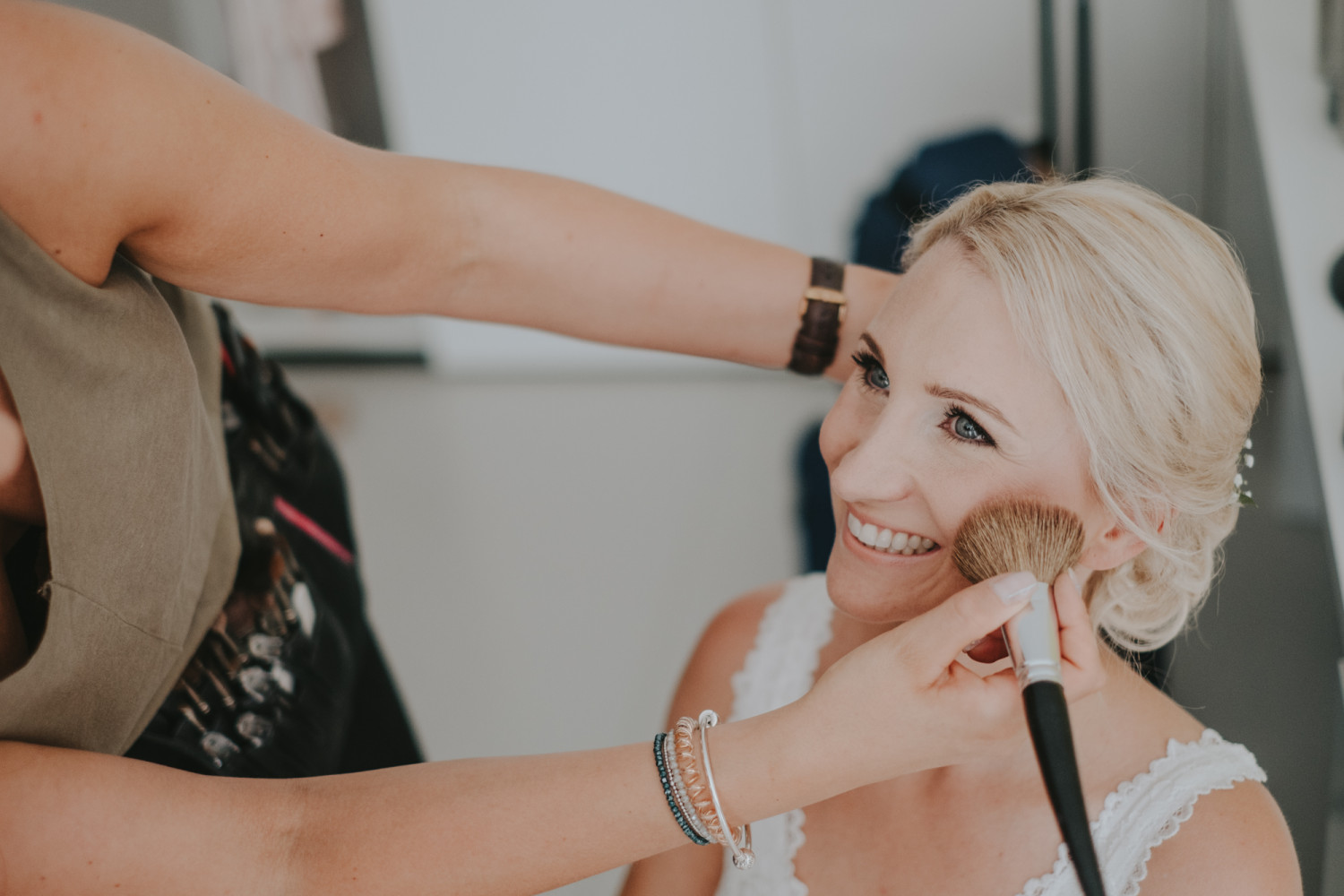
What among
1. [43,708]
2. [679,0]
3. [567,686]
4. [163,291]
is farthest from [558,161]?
[43,708]

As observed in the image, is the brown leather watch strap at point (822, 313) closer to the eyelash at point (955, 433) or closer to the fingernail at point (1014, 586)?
the eyelash at point (955, 433)

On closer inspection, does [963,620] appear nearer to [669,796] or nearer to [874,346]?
[669,796]

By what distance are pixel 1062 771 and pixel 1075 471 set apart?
40cm

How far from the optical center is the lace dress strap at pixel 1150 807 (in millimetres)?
1000

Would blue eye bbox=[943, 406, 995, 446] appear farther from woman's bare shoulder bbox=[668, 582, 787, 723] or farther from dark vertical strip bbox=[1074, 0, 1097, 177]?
dark vertical strip bbox=[1074, 0, 1097, 177]

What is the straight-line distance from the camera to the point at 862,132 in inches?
127

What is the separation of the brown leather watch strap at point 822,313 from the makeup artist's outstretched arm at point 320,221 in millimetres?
12

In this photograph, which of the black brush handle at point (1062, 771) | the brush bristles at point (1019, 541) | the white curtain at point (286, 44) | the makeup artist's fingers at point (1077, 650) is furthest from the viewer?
the white curtain at point (286, 44)

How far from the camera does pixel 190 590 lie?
0.97m

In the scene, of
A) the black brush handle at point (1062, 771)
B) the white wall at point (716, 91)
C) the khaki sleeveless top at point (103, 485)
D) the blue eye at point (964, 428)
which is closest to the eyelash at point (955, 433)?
the blue eye at point (964, 428)

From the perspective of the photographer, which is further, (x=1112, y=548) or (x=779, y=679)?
(x=779, y=679)

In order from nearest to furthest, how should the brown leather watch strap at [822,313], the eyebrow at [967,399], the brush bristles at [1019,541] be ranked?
the brush bristles at [1019,541] < the eyebrow at [967,399] < the brown leather watch strap at [822,313]

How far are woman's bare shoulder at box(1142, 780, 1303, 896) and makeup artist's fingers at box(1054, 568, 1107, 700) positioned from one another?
0.32 m

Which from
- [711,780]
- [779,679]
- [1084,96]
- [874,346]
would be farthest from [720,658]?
[1084,96]
